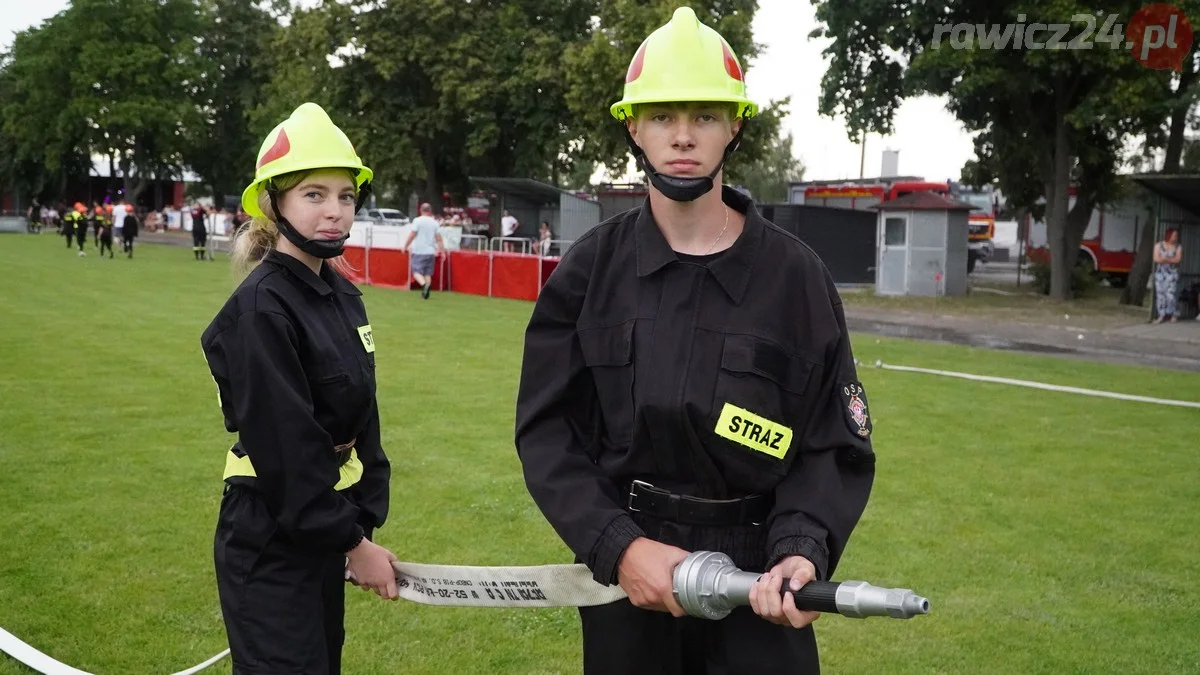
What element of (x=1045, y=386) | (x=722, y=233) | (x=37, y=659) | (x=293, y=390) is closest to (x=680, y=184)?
(x=722, y=233)

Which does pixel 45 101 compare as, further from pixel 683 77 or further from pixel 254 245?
pixel 683 77

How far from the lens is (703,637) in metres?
2.70

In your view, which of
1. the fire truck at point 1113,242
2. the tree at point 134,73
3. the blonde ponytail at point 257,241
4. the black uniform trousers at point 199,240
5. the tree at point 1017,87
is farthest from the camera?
the tree at point 134,73

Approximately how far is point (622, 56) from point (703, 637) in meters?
35.5

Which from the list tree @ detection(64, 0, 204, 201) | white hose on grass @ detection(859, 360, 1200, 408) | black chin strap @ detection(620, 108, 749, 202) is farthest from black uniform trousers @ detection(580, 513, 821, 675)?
tree @ detection(64, 0, 204, 201)

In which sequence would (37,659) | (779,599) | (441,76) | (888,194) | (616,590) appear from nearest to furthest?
(779,599), (616,590), (37,659), (888,194), (441,76)

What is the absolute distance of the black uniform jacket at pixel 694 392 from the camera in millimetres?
2586

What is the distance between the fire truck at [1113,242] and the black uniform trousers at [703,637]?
3288 cm

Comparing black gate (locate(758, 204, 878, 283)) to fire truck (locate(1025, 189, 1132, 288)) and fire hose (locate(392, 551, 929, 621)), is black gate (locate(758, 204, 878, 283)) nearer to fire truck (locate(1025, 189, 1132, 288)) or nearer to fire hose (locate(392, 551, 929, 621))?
fire truck (locate(1025, 189, 1132, 288))

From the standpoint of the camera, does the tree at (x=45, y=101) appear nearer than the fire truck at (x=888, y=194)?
No

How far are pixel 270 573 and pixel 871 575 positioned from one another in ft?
12.4

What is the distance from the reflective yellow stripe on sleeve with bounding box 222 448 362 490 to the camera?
3127 millimetres

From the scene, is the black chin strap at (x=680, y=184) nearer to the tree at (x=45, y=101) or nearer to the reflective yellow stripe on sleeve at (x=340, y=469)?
the reflective yellow stripe on sleeve at (x=340, y=469)

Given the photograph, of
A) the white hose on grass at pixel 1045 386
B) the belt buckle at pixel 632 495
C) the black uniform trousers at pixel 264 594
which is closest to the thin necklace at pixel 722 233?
the belt buckle at pixel 632 495
